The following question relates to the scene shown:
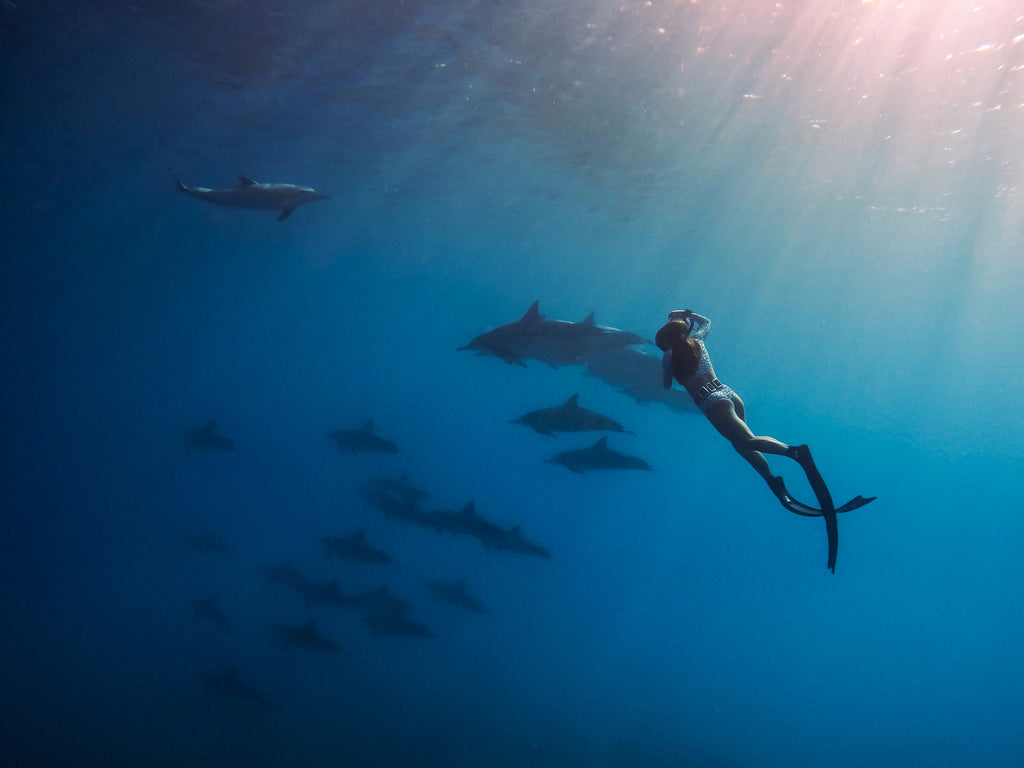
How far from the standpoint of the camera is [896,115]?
748 inches

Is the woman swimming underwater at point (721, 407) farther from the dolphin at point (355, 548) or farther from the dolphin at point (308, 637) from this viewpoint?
the dolphin at point (308, 637)

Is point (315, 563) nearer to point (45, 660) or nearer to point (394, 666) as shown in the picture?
point (394, 666)

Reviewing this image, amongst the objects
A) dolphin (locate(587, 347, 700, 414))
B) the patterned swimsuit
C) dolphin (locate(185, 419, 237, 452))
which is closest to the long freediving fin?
the patterned swimsuit

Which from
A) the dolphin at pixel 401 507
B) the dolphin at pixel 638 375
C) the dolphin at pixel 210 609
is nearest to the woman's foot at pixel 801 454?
the dolphin at pixel 638 375

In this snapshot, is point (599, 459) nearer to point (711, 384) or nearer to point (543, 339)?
point (543, 339)

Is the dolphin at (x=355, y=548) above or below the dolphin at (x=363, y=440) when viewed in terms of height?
below

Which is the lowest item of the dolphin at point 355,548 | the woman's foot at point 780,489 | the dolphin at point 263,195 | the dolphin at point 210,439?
the dolphin at point 210,439

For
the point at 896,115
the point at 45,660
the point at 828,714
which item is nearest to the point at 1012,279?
the point at 896,115

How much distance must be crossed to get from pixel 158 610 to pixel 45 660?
4303 millimetres

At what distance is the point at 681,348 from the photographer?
502 centimetres

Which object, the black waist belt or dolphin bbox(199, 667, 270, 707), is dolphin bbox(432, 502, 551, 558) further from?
the black waist belt

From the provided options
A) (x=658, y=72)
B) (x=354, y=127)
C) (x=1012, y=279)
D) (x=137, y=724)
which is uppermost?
(x=658, y=72)

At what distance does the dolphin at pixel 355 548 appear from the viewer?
15453 mm

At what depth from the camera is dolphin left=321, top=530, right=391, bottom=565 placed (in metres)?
15.5
